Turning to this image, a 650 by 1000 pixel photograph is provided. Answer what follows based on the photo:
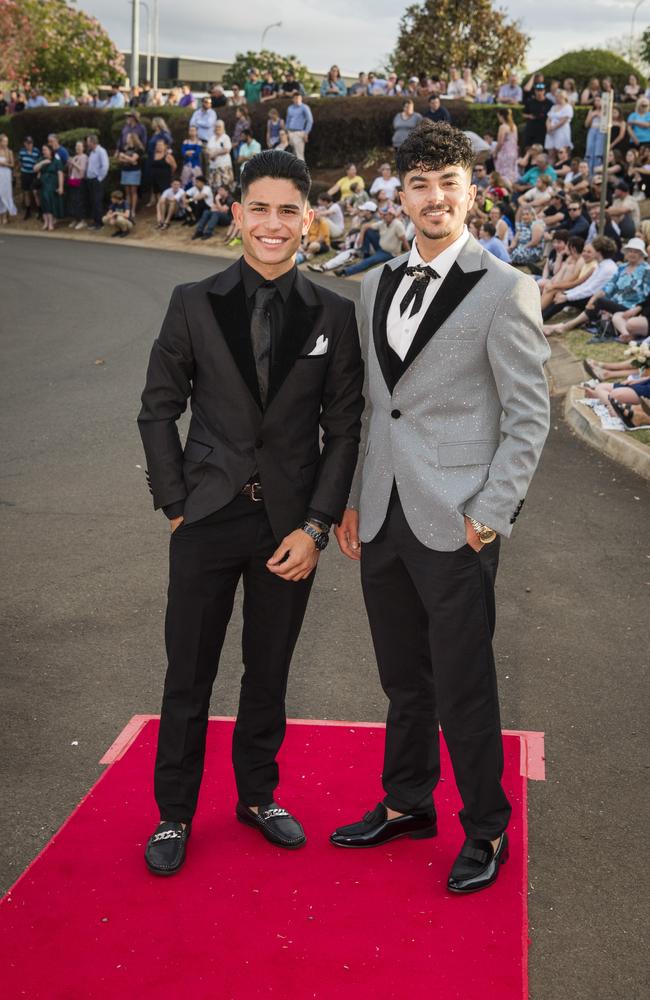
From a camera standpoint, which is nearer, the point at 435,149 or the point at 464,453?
the point at 435,149

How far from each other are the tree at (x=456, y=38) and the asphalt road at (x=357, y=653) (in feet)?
124

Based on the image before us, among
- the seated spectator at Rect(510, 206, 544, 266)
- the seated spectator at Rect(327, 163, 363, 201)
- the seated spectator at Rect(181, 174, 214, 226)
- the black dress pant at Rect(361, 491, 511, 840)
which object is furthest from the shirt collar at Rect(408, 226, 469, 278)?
the seated spectator at Rect(181, 174, 214, 226)

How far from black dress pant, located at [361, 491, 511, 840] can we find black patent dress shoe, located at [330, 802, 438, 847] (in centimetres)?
9

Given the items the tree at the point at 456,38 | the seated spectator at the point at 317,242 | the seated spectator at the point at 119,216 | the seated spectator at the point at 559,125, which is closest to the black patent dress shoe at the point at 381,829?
the seated spectator at the point at 317,242

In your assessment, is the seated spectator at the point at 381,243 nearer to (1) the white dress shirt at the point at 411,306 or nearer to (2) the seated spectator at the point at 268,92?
(2) the seated spectator at the point at 268,92

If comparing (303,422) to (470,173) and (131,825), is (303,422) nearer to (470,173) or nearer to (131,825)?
(470,173)

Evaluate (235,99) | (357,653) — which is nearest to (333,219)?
(235,99)

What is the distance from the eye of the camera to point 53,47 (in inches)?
2087

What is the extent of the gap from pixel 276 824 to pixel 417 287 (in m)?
1.89

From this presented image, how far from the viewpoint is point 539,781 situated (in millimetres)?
4371

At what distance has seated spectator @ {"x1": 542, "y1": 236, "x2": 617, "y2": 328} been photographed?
1449 centimetres

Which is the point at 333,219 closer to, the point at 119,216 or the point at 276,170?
the point at 119,216

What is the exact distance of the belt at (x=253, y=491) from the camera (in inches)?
140

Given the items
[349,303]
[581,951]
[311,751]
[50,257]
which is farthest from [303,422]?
[50,257]
